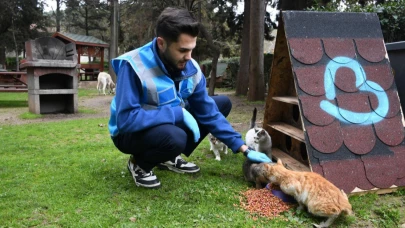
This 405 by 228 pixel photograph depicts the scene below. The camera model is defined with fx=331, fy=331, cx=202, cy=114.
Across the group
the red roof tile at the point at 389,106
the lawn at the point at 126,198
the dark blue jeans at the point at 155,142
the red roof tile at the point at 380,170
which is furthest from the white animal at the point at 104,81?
the red roof tile at the point at 380,170

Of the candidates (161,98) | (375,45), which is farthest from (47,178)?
(375,45)

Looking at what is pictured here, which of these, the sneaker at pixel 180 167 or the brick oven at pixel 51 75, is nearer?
the sneaker at pixel 180 167

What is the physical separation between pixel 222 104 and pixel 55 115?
6.07m

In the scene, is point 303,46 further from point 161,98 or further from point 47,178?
point 47,178

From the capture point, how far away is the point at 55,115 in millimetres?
8156

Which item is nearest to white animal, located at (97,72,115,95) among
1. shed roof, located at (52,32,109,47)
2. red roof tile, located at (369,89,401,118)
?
shed roof, located at (52,32,109,47)

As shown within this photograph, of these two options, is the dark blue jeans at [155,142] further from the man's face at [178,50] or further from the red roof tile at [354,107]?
the red roof tile at [354,107]

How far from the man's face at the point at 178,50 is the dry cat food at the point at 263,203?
1.20 metres

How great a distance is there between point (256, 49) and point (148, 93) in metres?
7.83

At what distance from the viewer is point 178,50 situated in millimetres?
2568

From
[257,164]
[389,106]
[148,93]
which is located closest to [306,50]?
[389,106]

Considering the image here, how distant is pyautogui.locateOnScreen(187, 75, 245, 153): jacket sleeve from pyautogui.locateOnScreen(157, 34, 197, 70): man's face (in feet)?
1.38

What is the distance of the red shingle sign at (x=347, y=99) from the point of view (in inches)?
108

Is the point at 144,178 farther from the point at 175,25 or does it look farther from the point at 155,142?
the point at 175,25
